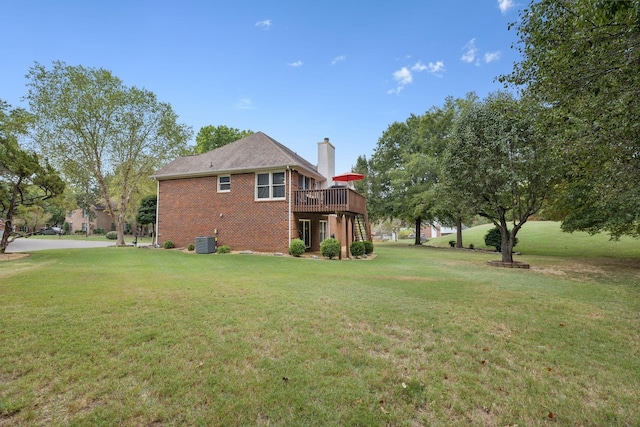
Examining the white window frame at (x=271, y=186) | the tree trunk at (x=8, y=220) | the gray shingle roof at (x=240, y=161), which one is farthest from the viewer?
the gray shingle roof at (x=240, y=161)

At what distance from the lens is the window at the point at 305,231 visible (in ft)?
59.4

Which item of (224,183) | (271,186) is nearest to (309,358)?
(271,186)

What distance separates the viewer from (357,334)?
4297 mm

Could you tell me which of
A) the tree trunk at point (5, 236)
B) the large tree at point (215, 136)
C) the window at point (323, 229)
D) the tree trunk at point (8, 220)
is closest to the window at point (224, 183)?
the window at point (323, 229)

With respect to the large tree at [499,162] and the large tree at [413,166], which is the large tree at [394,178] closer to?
the large tree at [413,166]

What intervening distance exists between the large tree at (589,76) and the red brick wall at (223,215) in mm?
11830

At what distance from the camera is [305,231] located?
18.9 meters

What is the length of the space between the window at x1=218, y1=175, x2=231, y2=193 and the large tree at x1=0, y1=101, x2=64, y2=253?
24.0ft

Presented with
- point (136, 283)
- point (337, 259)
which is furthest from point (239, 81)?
point (136, 283)

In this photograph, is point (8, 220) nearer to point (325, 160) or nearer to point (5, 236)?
point (5, 236)

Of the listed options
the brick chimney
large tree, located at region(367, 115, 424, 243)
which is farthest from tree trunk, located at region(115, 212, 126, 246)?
large tree, located at region(367, 115, 424, 243)

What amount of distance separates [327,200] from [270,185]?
343 cm

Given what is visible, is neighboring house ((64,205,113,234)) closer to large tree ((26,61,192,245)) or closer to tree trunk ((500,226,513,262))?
large tree ((26,61,192,245))

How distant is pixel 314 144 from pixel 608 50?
17.0m
